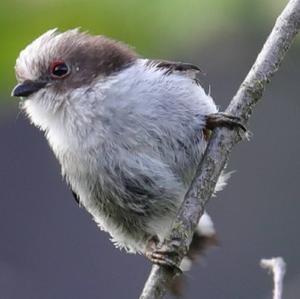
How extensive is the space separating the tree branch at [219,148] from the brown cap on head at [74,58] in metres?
0.60

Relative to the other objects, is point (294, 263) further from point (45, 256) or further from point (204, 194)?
point (204, 194)

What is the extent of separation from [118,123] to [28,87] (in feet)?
1.42

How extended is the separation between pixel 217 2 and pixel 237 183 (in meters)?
3.87

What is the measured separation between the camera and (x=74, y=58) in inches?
161

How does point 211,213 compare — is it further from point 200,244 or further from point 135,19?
point 135,19

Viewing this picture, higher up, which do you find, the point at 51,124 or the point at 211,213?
the point at 211,213

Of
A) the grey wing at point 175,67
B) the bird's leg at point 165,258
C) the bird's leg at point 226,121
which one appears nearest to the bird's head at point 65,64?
the grey wing at point 175,67

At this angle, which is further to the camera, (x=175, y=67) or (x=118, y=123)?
(x=175, y=67)

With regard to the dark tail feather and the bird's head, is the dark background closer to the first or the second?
the dark tail feather

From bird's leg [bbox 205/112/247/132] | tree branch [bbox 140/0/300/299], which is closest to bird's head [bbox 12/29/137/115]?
bird's leg [bbox 205/112/247/132]

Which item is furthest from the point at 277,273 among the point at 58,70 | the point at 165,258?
the point at 58,70

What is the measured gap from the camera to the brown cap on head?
13.3ft

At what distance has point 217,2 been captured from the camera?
3289 mm

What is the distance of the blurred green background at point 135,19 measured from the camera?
10.6ft
